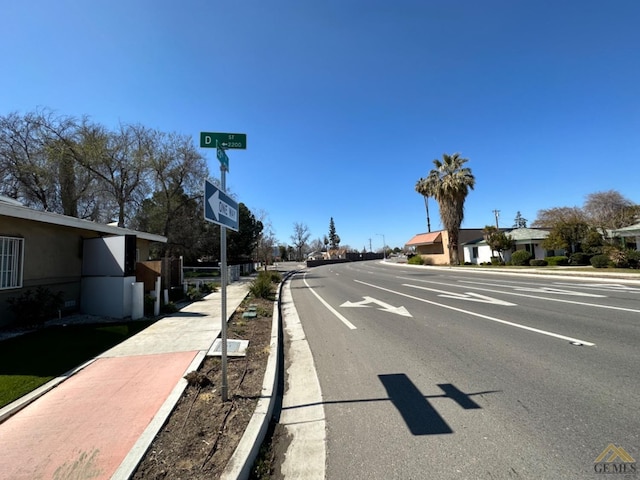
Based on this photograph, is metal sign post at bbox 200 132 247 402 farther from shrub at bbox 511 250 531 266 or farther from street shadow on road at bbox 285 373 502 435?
shrub at bbox 511 250 531 266

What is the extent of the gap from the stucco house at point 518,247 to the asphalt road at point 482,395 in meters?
32.3

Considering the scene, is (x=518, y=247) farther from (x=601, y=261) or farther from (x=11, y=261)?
(x=11, y=261)

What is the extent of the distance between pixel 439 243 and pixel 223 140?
47869mm

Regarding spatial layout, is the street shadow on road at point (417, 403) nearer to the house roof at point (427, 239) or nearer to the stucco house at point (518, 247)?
the stucco house at point (518, 247)

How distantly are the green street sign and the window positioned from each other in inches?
286

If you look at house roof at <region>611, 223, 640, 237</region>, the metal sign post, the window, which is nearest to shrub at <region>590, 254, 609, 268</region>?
house roof at <region>611, 223, 640, 237</region>

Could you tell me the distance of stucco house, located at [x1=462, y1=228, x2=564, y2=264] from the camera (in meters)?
36.6

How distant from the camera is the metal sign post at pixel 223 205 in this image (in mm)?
3693

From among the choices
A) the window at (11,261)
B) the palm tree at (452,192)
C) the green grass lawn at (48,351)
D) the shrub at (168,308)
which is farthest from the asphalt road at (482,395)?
the palm tree at (452,192)

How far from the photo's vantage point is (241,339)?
720 centimetres

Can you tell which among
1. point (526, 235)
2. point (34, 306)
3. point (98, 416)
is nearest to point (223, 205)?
point (98, 416)

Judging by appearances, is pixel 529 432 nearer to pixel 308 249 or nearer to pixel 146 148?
pixel 146 148

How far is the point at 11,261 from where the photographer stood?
818cm

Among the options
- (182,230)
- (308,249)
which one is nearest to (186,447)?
(182,230)
